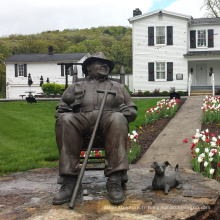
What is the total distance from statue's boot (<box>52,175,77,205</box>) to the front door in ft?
78.8

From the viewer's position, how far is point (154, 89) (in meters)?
25.2

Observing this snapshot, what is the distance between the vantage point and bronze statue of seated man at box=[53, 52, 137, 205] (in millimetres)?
3684

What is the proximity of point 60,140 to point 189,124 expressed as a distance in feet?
24.6

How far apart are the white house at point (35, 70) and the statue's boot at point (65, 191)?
29.3 metres

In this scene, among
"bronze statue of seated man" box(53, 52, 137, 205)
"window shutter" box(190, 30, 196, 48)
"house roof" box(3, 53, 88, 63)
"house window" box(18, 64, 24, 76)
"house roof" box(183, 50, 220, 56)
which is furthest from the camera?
"house window" box(18, 64, 24, 76)

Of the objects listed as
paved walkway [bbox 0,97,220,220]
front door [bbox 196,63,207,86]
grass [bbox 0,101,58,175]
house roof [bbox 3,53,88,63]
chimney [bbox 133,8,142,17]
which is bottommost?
grass [bbox 0,101,58,175]

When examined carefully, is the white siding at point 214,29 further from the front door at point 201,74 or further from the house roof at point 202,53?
the front door at point 201,74

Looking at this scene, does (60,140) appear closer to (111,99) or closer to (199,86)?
(111,99)

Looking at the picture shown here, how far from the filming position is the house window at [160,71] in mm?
25331

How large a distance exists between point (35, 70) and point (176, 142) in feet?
88.1

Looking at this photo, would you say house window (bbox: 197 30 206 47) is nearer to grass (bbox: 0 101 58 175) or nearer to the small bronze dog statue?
grass (bbox: 0 101 58 175)

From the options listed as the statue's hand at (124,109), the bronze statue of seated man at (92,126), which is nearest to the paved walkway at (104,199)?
the bronze statue of seated man at (92,126)

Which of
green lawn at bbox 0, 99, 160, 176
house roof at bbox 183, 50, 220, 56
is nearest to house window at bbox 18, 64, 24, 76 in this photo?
house roof at bbox 183, 50, 220, 56

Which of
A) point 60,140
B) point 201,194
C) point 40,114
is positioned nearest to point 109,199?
point 60,140
